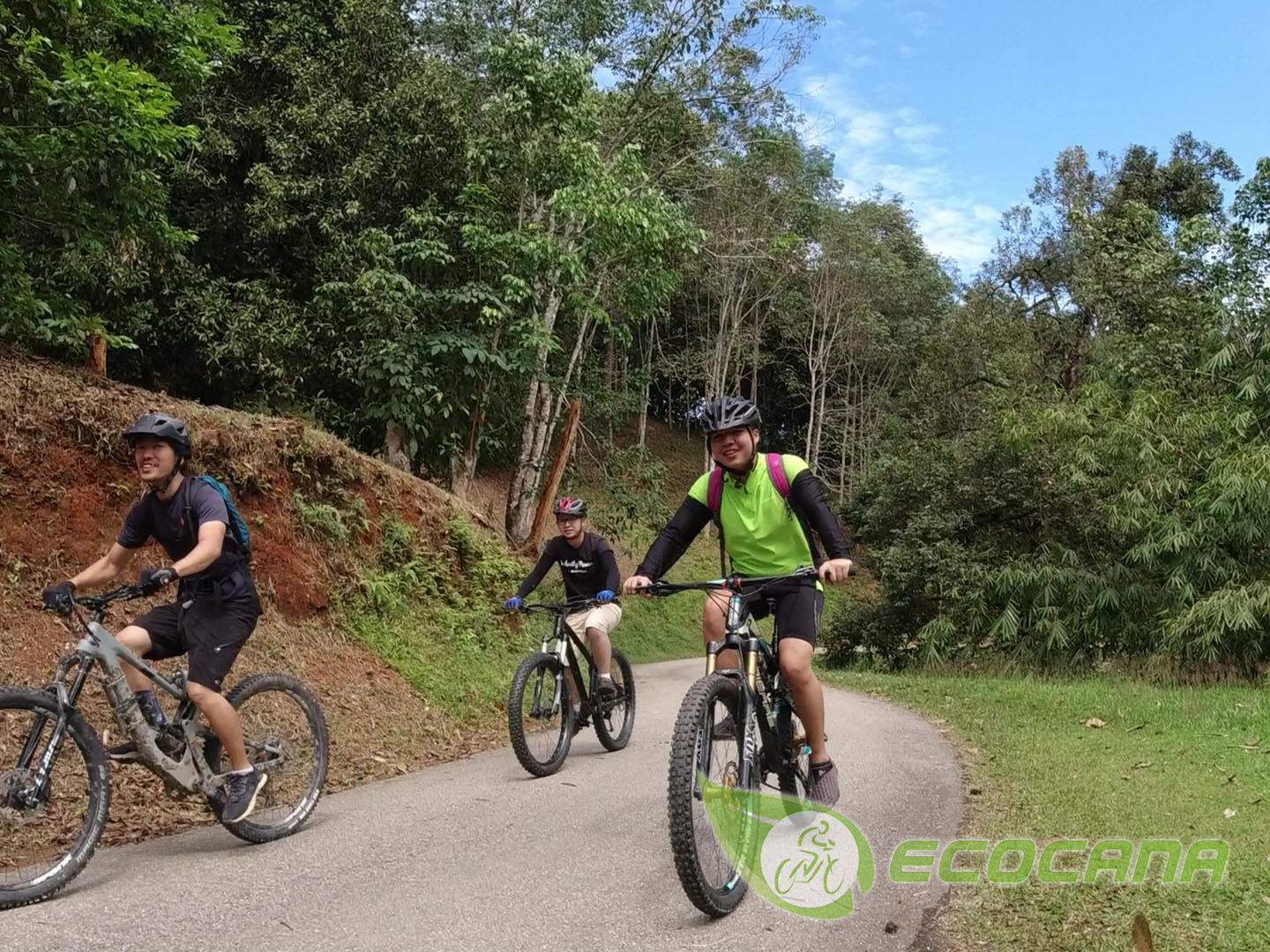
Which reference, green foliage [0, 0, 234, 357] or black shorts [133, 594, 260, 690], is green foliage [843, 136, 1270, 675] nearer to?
black shorts [133, 594, 260, 690]

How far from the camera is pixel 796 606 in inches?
176

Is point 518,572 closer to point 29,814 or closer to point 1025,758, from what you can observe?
point 1025,758

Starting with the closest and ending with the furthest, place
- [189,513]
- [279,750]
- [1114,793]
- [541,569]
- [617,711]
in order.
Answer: [189,513]
[279,750]
[1114,793]
[541,569]
[617,711]

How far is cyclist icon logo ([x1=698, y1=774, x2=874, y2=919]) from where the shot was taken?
3824mm

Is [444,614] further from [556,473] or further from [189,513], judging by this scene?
[189,513]

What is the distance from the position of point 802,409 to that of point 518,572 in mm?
36204

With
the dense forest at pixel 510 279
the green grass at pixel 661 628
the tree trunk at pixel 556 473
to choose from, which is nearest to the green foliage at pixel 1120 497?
the dense forest at pixel 510 279

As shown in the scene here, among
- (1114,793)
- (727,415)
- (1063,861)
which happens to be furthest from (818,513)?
(1114,793)

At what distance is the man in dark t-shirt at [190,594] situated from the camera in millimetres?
4617

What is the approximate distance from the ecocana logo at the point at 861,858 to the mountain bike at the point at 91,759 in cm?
258

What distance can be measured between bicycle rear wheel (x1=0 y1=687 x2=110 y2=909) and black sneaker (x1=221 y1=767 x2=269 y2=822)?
63 centimetres

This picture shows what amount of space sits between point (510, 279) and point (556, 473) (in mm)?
4637

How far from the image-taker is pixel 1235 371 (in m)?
14.7

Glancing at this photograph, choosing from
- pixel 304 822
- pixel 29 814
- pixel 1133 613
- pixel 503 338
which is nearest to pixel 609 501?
pixel 503 338
